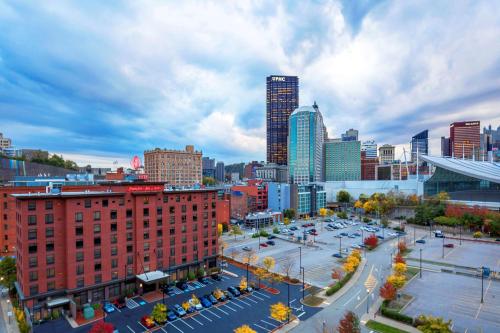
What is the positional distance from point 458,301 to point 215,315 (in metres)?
40.1

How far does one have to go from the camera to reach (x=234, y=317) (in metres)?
41.7

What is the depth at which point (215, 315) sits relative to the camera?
42.4m

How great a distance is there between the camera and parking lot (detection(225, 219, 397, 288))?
61344 millimetres

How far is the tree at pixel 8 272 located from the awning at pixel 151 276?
894 inches

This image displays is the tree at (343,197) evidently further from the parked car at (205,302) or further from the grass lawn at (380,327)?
the parked car at (205,302)

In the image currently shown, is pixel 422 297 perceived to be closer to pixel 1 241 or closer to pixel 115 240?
pixel 115 240

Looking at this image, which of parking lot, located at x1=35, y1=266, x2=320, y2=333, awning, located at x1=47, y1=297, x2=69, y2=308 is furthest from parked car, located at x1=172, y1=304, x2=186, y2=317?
awning, located at x1=47, y1=297, x2=69, y2=308

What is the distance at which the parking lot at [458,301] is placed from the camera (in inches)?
1548

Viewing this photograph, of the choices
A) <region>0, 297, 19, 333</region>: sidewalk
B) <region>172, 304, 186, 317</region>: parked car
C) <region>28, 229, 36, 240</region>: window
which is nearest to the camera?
<region>0, 297, 19, 333</region>: sidewalk

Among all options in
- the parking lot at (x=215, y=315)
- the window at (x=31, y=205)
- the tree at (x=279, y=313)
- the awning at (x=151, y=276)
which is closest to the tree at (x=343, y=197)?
the parking lot at (x=215, y=315)

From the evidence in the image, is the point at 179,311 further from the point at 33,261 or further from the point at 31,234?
the point at 31,234

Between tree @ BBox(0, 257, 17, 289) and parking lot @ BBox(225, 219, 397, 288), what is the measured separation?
49048 millimetres

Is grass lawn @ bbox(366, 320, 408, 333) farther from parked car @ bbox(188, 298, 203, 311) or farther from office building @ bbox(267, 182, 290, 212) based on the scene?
office building @ bbox(267, 182, 290, 212)

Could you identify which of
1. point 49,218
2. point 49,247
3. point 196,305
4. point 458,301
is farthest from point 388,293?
point 49,218
